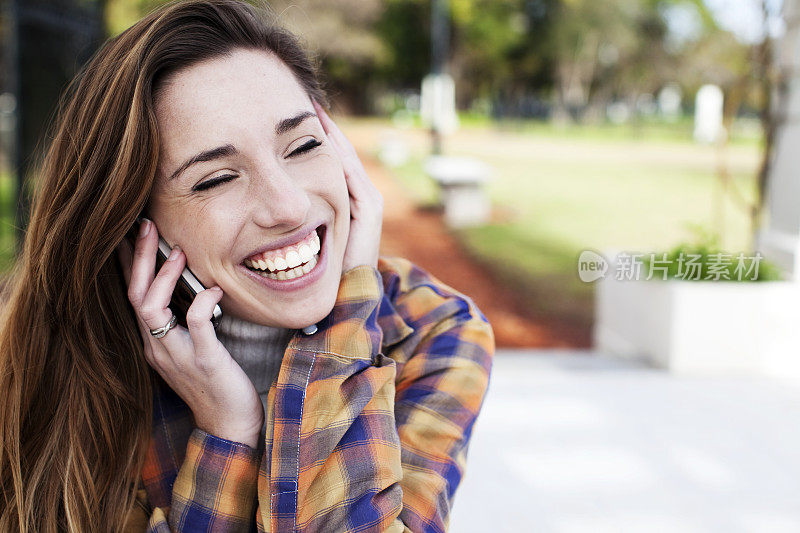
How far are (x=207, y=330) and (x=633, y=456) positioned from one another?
7.33 ft

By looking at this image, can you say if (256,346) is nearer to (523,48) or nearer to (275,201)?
(275,201)

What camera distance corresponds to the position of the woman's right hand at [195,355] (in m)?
1.15

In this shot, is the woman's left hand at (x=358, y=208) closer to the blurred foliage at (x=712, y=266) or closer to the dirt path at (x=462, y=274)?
the blurred foliage at (x=712, y=266)

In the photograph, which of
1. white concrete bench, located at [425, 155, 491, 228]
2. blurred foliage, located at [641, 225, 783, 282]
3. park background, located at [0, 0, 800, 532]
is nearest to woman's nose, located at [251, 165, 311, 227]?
park background, located at [0, 0, 800, 532]

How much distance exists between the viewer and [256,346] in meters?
1.28

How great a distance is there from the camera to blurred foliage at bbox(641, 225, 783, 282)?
13.7ft

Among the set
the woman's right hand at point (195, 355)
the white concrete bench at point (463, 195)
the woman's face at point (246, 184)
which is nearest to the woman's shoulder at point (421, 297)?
the woman's face at point (246, 184)

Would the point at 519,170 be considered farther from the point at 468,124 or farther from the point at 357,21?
the point at 468,124

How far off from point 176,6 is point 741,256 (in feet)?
13.1

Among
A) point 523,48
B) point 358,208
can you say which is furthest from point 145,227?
point 523,48

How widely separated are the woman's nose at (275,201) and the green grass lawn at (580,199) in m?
4.00

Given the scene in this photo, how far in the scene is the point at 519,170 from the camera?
18.2 m

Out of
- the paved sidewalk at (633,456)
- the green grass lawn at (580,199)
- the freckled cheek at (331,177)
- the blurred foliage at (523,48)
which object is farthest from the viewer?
the blurred foliage at (523,48)

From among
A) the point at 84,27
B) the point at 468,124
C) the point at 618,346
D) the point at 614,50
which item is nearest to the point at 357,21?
the point at 468,124
